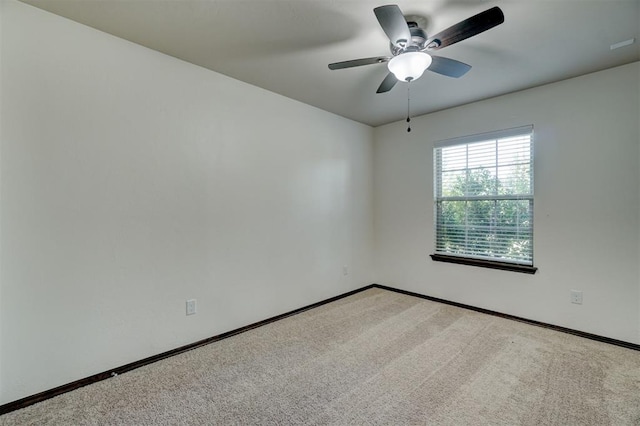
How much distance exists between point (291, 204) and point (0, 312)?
2.34m

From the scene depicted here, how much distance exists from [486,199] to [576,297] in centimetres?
124

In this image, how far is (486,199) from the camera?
3.32 m

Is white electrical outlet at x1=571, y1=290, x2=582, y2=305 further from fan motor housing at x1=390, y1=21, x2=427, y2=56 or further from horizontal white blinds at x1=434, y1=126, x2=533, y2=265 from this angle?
fan motor housing at x1=390, y1=21, x2=427, y2=56

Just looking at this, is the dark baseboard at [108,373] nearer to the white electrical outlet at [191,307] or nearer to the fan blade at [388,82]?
the white electrical outlet at [191,307]

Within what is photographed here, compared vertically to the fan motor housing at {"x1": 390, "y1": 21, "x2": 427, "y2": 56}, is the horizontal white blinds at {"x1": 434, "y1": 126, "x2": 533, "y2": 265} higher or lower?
lower

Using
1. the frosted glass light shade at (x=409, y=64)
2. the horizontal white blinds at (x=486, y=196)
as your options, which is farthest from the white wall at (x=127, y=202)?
the horizontal white blinds at (x=486, y=196)

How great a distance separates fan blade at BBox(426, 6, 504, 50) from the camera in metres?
1.41

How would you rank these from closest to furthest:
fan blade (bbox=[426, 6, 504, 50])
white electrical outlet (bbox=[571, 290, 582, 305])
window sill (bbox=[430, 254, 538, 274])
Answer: fan blade (bbox=[426, 6, 504, 50]), white electrical outlet (bbox=[571, 290, 582, 305]), window sill (bbox=[430, 254, 538, 274])

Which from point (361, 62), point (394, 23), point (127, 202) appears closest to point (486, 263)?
point (361, 62)

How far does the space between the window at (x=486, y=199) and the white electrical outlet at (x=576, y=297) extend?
38 cm

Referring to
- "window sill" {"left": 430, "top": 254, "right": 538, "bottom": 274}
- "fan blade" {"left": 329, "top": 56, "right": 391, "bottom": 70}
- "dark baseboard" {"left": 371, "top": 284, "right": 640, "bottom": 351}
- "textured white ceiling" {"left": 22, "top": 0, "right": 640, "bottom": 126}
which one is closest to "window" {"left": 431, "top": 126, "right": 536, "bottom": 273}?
"window sill" {"left": 430, "top": 254, "right": 538, "bottom": 274}

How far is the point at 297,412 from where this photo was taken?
171cm

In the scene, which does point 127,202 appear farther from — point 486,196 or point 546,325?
point 546,325

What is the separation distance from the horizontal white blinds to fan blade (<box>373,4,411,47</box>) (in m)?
2.15
